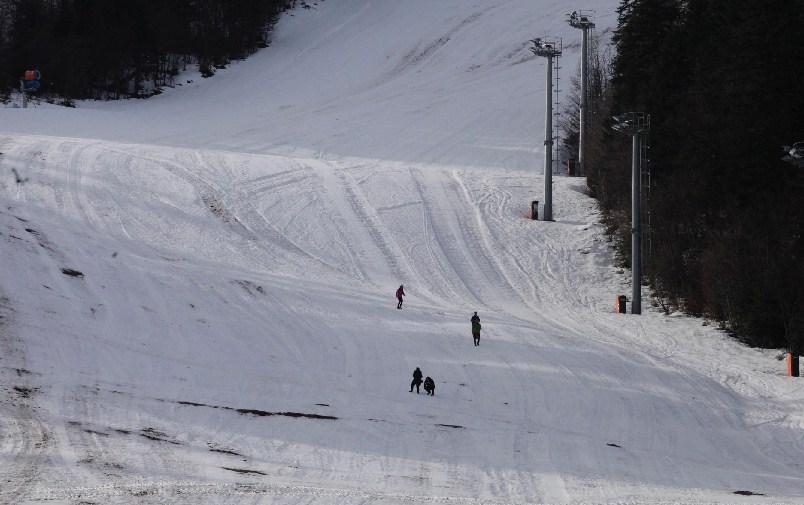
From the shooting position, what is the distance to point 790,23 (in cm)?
3281

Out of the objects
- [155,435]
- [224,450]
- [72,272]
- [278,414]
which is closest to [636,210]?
[278,414]

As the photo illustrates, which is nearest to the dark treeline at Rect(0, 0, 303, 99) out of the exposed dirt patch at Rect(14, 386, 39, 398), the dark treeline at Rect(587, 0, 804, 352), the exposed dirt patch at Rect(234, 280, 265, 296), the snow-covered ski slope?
the snow-covered ski slope

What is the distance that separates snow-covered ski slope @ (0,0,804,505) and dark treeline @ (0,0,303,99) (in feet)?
38.1

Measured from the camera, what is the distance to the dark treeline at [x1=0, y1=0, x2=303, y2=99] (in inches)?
2591

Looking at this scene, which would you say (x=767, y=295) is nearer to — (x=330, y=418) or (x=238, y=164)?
(x=330, y=418)

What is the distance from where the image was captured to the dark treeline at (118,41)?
2591 inches

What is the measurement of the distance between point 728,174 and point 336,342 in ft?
52.8

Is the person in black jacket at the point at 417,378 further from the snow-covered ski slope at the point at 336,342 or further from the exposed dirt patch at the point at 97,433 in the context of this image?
the exposed dirt patch at the point at 97,433

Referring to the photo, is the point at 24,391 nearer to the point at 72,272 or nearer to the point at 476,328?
the point at 72,272

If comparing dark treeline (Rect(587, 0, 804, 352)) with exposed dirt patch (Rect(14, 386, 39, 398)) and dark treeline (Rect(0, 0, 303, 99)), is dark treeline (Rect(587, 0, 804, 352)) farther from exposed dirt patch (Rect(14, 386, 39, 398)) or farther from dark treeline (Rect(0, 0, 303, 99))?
dark treeline (Rect(0, 0, 303, 99))

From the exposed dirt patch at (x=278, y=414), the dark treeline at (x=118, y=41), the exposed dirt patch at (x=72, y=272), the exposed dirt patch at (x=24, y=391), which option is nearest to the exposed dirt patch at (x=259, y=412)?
the exposed dirt patch at (x=278, y=414)

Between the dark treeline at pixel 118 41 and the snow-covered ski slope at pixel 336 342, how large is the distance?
38.1ft

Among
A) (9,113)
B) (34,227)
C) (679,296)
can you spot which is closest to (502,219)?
(679,296)

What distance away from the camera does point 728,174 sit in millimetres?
33656
